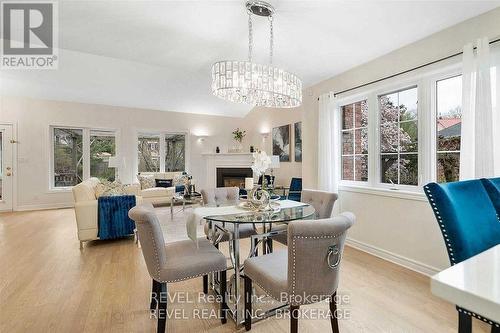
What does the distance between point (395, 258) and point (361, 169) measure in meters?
1.23

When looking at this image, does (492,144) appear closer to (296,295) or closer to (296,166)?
(296,295)

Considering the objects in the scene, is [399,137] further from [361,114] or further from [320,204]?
[320,204]

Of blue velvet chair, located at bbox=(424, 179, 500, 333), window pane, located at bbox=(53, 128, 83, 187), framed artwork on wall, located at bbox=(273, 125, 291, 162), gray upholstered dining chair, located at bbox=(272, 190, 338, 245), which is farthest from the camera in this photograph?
window pane, located at bbox=(53, 128, 83, 187)

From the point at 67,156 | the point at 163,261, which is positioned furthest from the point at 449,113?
the point at 67,156

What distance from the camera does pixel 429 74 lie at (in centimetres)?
264

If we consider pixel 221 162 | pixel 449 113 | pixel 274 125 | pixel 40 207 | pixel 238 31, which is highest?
pixel 238 31

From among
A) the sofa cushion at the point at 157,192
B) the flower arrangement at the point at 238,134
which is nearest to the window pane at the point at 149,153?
the sofa cushion at the point at 157,192

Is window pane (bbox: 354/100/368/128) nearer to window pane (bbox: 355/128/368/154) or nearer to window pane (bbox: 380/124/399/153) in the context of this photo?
window pane (bbox: 355/128/368/154)

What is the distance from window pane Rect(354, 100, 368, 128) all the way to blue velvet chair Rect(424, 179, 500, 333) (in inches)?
89.8

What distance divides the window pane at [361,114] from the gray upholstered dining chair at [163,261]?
2.79 metres

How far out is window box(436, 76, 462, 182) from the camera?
2514 millimetres

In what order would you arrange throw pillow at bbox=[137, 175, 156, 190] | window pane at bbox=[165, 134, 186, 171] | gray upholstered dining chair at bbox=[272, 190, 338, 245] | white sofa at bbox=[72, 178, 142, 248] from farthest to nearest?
1. window pane at bbox=[165, 134, 186, 171]
2. throw pillow at bbox=[137, 175, 156, 190]
3. white sofa at bbox=[72, 178, 142, 248]
4. gray upholstered dining chair at bbox=[272, 190, 338, 245]

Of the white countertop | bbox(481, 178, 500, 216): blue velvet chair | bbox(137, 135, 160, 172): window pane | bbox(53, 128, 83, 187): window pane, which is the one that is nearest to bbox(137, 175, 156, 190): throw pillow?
bbox(137, 135, 160, 172): window pane

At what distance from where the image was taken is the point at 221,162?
7387mm
